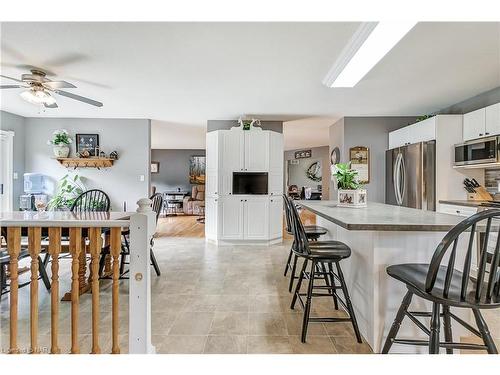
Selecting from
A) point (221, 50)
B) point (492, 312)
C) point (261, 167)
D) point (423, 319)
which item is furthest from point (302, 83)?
point (492, 312)

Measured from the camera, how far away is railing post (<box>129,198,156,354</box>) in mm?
1447

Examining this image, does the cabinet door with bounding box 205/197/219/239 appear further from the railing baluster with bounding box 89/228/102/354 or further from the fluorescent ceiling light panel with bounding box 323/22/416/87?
the railing baluster with bounding box 89/228/102/354

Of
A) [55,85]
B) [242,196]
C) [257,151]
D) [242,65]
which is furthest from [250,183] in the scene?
[55,85]

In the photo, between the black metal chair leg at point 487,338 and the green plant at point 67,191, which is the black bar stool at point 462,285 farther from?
the green plant at point 67,191

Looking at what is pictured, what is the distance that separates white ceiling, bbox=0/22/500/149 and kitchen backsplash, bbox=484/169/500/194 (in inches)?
42.8

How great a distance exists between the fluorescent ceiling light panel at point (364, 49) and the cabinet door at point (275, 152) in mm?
1838

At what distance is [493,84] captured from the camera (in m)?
3.41

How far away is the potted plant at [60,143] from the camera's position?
513 centimetres

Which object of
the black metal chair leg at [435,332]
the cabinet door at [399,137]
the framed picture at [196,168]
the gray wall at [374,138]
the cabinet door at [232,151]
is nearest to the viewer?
the black metal chair leg at [435,332]

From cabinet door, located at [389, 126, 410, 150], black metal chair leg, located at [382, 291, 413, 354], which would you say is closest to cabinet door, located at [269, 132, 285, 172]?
cabinet door, located at [389, 126, 410, 150]

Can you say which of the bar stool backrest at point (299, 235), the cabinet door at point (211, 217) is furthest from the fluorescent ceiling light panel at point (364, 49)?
the cabinet door at point (211, 217)

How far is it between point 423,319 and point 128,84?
377 centimetres
